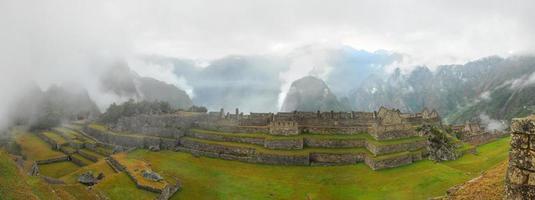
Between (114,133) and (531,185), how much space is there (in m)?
57.5

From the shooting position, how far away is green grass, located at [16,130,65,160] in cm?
5612

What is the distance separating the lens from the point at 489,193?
13.3 m

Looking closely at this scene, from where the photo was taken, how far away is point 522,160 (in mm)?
8938

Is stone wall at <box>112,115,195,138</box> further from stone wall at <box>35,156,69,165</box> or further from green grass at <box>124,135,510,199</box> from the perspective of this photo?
green grass at <box>124,135,510,199</box>

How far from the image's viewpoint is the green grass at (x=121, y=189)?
32.1 m

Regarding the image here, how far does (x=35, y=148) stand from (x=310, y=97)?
387 ft

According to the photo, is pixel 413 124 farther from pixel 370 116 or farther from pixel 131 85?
pixel 131 85

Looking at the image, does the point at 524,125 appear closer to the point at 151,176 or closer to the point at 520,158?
the point at 520,158

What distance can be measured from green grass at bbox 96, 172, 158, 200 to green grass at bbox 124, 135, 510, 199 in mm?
2869

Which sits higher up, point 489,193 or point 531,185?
point 531,185

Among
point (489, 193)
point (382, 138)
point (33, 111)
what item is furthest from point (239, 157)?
point (33, 111)

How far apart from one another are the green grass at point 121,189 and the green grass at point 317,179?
9.41ft

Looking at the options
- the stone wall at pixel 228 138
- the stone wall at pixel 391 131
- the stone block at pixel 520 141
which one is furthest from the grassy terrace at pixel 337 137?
the stone block at pixel 520 141

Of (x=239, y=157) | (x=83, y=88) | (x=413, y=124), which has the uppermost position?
(x=83, y=88)
